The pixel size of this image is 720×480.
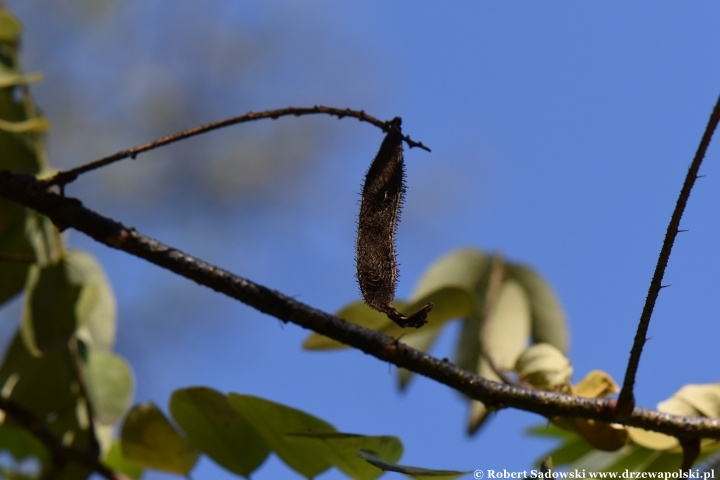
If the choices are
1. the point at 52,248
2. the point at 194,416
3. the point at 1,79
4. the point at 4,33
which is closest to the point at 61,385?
the point at 52,248

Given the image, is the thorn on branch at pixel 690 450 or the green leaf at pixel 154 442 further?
the green leaf at pixel 154 442

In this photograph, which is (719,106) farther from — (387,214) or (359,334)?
(359,334)

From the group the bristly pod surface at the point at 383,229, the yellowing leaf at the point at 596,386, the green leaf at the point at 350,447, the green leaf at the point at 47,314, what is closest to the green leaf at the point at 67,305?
the green leaf at the point at 47,314

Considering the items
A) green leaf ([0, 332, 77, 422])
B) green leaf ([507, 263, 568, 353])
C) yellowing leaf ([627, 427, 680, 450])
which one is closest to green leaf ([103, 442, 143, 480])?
green leaf ([0, 332, 77, 422])

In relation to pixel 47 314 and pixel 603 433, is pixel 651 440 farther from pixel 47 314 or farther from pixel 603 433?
pixel 47 314

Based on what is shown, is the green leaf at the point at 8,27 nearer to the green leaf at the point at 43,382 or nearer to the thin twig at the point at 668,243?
the green leaf at the point at 43,382
